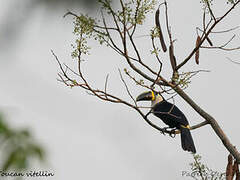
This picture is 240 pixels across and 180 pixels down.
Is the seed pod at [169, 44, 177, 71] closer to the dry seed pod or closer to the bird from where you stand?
the dry seed pod

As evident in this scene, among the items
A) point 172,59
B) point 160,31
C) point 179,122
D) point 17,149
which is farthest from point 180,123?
point 17,149

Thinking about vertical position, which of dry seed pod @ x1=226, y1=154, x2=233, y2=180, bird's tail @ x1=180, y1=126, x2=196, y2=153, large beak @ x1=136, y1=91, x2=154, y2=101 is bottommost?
bird's tail @ x1=180, y1=126, x2=196, y2=153

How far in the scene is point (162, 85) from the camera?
263 cm

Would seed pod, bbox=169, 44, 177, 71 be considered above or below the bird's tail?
above

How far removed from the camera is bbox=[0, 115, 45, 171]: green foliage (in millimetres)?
670

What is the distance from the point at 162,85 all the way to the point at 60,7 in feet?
5.56

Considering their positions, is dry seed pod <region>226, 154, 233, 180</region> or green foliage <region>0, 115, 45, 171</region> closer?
green foliage <region>0, 115, 45, 171</region>

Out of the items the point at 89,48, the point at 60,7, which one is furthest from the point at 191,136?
the point at 60,7

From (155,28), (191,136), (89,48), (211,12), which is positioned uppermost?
(211,12)

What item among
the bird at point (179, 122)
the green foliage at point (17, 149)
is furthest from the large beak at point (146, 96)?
the green foliage at point (17, 149)

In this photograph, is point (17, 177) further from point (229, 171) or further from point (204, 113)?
point (204, 113)

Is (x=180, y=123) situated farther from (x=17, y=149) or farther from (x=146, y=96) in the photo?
(x=17, y=149)

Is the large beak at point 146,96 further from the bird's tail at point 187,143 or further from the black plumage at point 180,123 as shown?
the bird's tail at point 187,143

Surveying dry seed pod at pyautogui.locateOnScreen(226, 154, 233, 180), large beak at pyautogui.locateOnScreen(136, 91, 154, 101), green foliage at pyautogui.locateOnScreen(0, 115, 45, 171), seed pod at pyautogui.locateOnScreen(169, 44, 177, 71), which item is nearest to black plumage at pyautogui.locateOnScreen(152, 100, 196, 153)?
large beak at pyautogui.locateOnScreen(136, 91, 154, 101)
